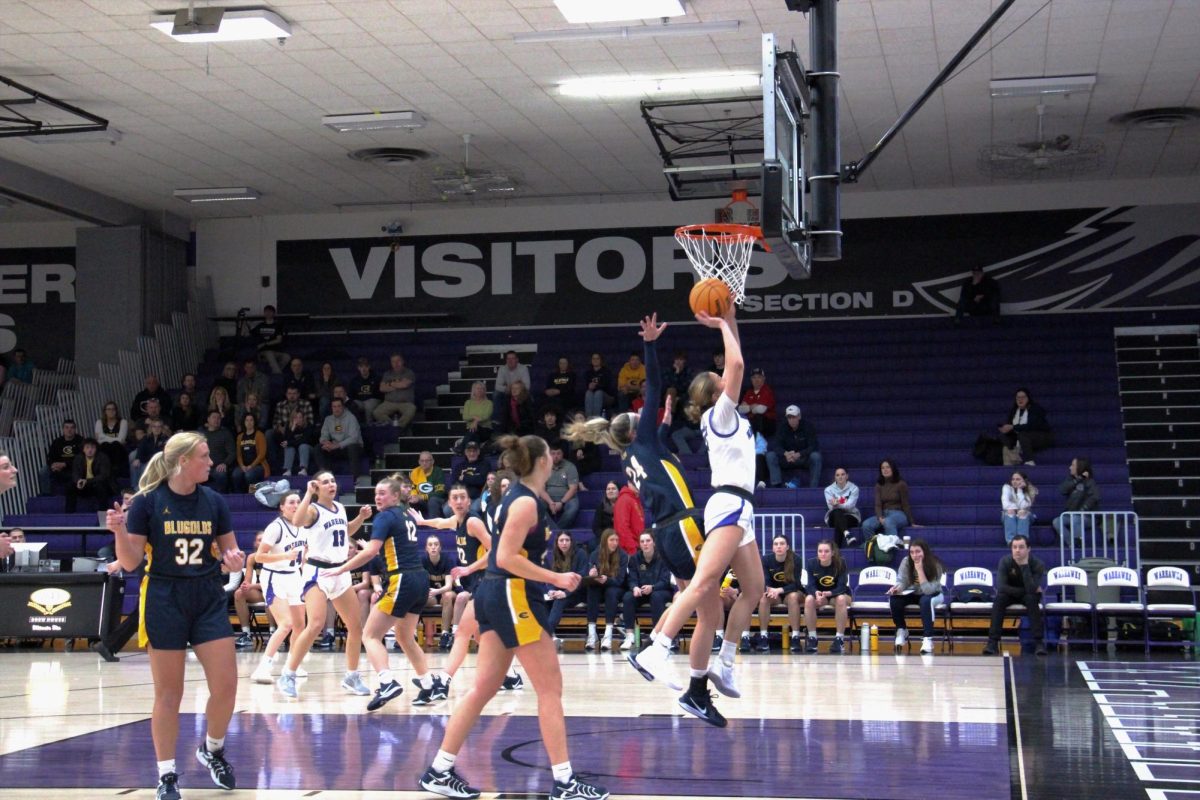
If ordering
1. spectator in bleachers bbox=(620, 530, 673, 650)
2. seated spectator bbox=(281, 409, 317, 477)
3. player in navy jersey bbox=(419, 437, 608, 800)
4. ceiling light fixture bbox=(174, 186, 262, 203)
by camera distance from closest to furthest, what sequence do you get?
player in navy jersey bbox=(419, 437, 608, 800), spectator in bleachers bbox=(620, 530, 673, 650), seated spectator bbox=(281, 409, 317, 477), ceiling light fixture bbox=(174, 186, 262, 203)

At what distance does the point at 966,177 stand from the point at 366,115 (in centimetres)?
980

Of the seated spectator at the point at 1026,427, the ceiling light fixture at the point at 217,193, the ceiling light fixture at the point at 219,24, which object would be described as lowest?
the seated spectator at the point at 1026,427

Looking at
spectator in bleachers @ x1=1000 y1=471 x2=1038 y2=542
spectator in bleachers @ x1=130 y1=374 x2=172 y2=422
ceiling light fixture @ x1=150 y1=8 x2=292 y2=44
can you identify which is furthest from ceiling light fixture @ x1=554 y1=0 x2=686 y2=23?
spectator in bleachers @ x1=130 y1=374 x2=172 y2=422

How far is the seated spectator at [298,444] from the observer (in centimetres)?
2058

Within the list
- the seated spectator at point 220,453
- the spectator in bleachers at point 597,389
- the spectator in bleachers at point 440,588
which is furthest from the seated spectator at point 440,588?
the seated spectator at point 220,453

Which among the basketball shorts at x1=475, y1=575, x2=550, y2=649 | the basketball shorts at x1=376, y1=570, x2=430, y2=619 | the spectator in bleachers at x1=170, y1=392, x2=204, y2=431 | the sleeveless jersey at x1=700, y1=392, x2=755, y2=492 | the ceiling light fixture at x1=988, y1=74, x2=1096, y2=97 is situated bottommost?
the basketball shorts at x1=376, y1=570, x2=430, y2=619

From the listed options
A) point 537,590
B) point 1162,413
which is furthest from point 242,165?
point 537,590

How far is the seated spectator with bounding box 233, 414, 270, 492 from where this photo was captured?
66.8ft

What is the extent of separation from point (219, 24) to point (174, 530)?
28.8 feet

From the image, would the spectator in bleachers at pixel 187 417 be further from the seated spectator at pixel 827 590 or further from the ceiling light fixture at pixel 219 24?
the seated spectator at pixel 827 590

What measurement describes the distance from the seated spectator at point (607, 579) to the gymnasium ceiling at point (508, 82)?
18.2 feet

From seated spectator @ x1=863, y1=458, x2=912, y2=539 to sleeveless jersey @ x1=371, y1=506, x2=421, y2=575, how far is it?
8.44 metres

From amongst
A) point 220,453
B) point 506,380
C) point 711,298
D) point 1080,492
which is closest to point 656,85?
point 506,380

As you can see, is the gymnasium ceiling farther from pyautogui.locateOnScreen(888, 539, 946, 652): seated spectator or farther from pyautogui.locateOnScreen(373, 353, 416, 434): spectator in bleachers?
pyautogui.locateOnScreen(888, 539, 946, 652): seated spectator
